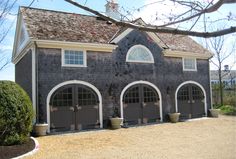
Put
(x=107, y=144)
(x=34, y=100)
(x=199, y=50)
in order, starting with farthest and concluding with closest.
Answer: (x=199, y=50), (x=34, y=100), (x=107, y=144)

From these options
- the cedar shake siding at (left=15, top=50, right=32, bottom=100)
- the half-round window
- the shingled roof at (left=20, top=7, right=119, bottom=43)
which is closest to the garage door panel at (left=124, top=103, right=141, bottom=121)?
the half-round window

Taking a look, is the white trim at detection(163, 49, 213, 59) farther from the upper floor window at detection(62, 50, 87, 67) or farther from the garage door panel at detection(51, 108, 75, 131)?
the garage door panel at detection(51, 108, 75, 131)

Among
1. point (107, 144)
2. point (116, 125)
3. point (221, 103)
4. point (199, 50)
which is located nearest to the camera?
point (107, 144)

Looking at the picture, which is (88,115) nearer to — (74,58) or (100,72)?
(100,72)

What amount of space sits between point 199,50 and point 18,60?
12.8 meters

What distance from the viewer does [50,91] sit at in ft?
50.5

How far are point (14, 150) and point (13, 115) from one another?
1426 mm

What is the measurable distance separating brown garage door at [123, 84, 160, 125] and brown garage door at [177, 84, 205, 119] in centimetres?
213

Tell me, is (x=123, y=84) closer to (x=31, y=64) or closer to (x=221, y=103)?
(x=31, y=64)

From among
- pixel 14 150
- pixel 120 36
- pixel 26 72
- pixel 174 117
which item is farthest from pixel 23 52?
pixel 174 117

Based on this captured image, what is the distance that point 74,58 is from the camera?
53.8 feet

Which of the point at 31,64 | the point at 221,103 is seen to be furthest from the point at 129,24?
the point at 221,103

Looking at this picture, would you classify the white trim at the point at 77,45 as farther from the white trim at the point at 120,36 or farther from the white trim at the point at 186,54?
the white trim at the point at 186,54

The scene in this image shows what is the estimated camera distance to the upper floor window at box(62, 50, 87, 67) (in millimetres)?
16078
